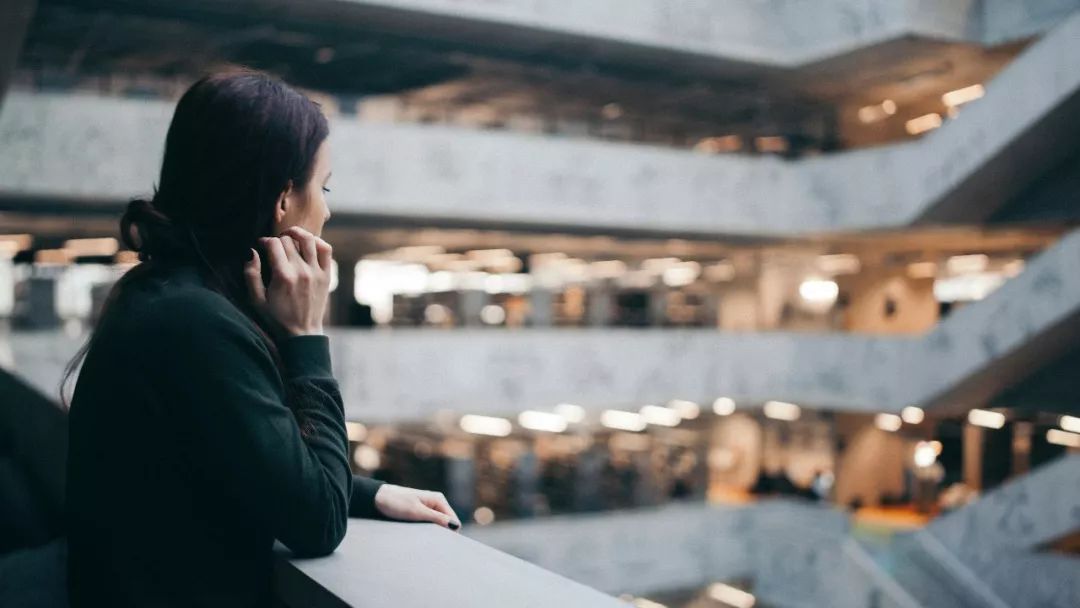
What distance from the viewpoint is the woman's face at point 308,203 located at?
5.36ft

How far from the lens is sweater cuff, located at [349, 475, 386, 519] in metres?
1.90

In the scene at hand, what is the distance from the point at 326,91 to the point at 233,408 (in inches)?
556

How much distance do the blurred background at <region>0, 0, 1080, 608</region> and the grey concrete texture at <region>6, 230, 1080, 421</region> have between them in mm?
43

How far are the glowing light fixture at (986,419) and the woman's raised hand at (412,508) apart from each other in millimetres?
19401

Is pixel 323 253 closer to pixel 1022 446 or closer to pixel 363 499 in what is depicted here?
pixel 363 499

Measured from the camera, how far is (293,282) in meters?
1.60

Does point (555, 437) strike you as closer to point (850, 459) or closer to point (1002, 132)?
point (850, 459)

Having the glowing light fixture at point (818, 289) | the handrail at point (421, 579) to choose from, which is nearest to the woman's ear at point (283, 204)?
the handrail at point (421, 579)

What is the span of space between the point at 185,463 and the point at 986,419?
20649 mm

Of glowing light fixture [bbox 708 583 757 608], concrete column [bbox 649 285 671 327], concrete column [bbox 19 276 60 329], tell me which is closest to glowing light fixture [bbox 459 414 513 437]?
concrete column [bbox 649 285 671 327]

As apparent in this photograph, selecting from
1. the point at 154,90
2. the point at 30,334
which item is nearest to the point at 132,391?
the point at 30,334

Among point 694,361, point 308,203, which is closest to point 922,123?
point 694,361

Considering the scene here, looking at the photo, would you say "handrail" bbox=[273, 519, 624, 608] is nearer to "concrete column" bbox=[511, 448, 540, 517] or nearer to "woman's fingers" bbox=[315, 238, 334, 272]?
"woman's fingers" bbox=[315, 238, 334, 272]

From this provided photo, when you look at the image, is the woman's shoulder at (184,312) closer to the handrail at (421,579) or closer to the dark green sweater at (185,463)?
the dark green sweater at (185,463)
